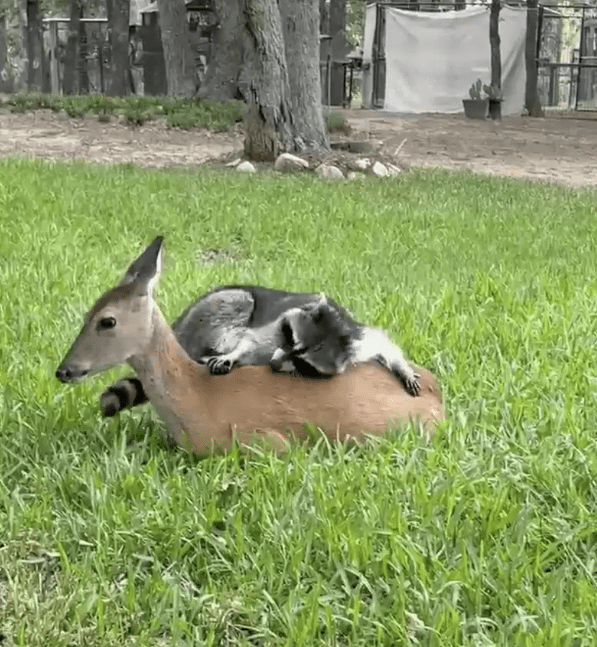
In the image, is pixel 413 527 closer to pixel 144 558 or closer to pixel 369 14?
pixel 144 558

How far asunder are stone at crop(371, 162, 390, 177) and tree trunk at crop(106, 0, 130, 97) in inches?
575

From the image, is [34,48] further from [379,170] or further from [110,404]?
[110,404]

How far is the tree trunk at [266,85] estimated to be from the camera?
1248 centimetres

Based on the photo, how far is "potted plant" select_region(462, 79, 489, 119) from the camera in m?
25.9

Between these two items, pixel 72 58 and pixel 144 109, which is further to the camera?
pixel 72 58

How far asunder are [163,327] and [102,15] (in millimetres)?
44955

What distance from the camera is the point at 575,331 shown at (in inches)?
195

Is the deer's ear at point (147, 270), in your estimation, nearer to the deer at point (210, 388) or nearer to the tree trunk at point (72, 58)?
the deer at point (210, 388)

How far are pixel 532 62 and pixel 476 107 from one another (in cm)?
223

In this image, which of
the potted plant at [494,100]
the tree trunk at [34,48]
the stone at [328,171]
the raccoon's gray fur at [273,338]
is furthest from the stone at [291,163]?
the tree trunk at [34,48]

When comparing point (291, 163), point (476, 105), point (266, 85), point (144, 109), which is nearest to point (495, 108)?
point (476, 105)

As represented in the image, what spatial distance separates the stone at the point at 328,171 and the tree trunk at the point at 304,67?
2.88 ft

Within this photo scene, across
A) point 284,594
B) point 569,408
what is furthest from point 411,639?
point 569,408

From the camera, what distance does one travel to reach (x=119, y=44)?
2611cm
